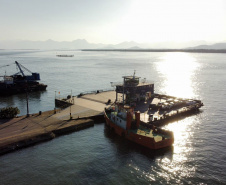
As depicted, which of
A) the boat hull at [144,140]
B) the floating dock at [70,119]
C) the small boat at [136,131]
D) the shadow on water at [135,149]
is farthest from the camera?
the floating dock at [70,119]

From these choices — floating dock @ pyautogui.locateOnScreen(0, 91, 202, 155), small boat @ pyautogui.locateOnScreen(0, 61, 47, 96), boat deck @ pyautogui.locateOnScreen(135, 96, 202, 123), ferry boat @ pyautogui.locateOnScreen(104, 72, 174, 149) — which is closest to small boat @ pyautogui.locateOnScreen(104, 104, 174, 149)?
ferry boat @ pyautogui.locateOnScreen(104, 72, 174, 149)

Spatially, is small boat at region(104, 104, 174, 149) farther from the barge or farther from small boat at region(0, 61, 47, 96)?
small boat at region(0, 61, 47, 96)

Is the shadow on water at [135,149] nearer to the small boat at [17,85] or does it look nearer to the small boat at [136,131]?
the small boat at [136,131]

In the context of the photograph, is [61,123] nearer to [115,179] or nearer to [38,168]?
[38,168]

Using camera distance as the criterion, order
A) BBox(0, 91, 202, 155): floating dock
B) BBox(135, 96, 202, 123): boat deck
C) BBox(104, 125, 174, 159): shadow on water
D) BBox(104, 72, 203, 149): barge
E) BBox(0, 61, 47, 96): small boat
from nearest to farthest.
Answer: BBox(104, 125, 174, 159): shadow on water → BBox(0, 91, 202, 155): floating dock → BBox(104, 72, 203, 149): barge → BBox(135, 96, 202, 123): boat deck → BBox(0, 61, 47, 96): small boat

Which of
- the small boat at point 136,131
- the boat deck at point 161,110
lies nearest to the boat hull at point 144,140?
the small boat at point 136,131

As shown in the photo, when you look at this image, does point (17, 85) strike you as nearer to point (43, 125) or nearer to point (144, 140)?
point (43, 125)
